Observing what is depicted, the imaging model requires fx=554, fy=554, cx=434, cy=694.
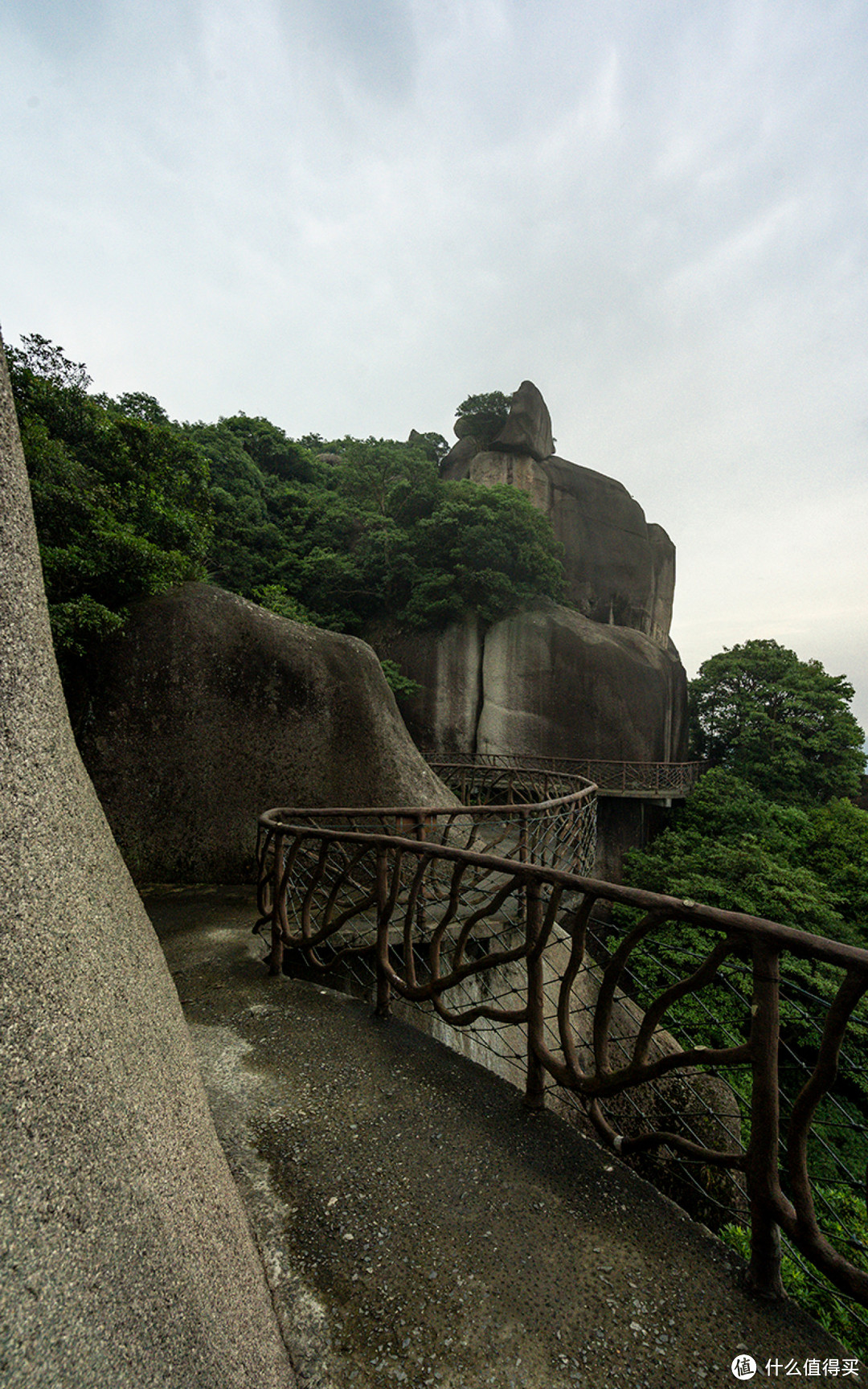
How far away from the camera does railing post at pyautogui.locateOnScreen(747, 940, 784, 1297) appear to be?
140 centimetres

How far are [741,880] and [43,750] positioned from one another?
1222 centimetres

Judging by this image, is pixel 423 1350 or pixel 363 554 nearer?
pixel 423 1350

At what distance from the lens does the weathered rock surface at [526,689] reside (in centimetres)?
1418

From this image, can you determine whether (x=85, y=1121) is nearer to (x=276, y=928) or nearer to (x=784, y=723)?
(x=276, y=928)

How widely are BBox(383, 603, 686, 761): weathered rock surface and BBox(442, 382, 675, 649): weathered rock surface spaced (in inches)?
210

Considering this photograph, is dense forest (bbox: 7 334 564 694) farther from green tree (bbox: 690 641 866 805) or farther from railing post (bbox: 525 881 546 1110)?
green tree (bbox: 690 641 866 805)

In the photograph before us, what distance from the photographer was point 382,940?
2.71m

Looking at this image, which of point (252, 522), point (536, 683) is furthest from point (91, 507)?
point (536, 683)

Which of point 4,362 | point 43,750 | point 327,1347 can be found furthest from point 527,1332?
point 4,362

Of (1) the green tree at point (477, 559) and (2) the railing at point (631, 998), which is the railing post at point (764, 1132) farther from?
(1) the green tree at point (477, 559)

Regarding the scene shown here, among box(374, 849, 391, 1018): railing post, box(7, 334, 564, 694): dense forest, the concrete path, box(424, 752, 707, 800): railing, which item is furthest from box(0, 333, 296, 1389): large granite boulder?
box(424, 752, 707, 800): railing

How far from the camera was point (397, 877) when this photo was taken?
2.71 metres

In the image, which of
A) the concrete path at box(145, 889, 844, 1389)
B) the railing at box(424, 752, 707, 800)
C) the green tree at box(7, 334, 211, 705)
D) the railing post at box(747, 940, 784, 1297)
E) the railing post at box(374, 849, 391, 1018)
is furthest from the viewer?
the railing at box(424, 752, 707, 800)

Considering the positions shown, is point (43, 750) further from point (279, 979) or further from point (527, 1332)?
point (279, 979)
